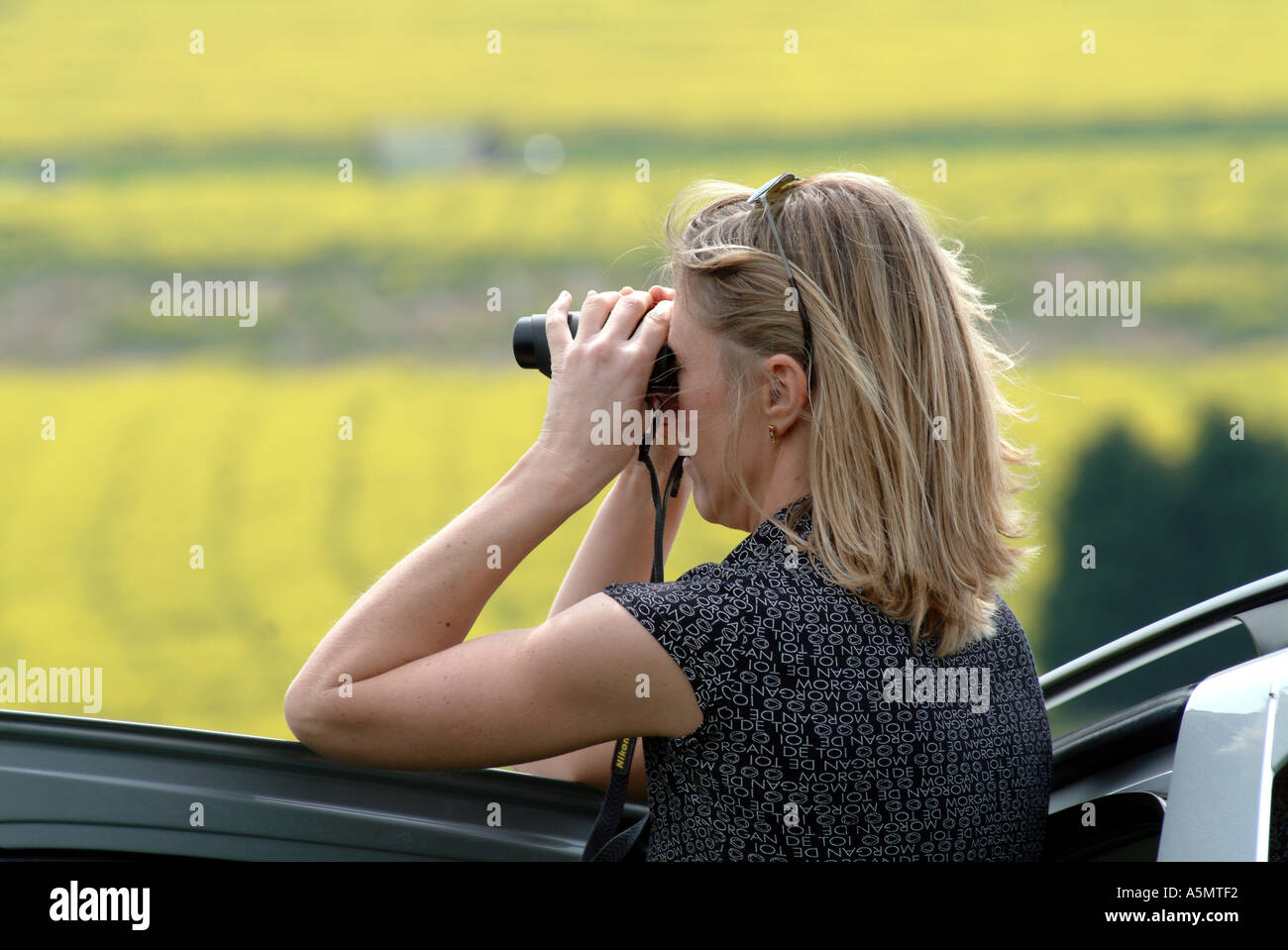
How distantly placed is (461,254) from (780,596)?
527 centimetres

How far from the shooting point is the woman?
3.39 ft

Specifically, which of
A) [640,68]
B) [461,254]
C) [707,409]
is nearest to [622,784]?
[707,409]

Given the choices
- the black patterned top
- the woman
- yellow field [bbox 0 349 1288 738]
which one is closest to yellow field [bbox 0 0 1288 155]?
yellow field [bbox 0 349 1288 738]

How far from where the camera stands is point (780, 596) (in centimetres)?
104

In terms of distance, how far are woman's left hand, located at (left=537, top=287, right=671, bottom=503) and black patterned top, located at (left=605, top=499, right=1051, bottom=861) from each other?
178 millimetres

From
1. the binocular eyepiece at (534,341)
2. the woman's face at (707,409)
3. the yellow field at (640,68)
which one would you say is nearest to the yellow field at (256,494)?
the yellow field at (640,68)

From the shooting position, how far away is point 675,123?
6188 millimetres

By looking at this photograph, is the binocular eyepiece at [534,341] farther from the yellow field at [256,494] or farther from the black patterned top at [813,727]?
the yellow field at [256,494]

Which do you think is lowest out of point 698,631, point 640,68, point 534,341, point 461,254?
point 698,631

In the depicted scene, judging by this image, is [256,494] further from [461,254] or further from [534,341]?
[534,341]

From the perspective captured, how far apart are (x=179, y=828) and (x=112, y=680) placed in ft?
11.0
